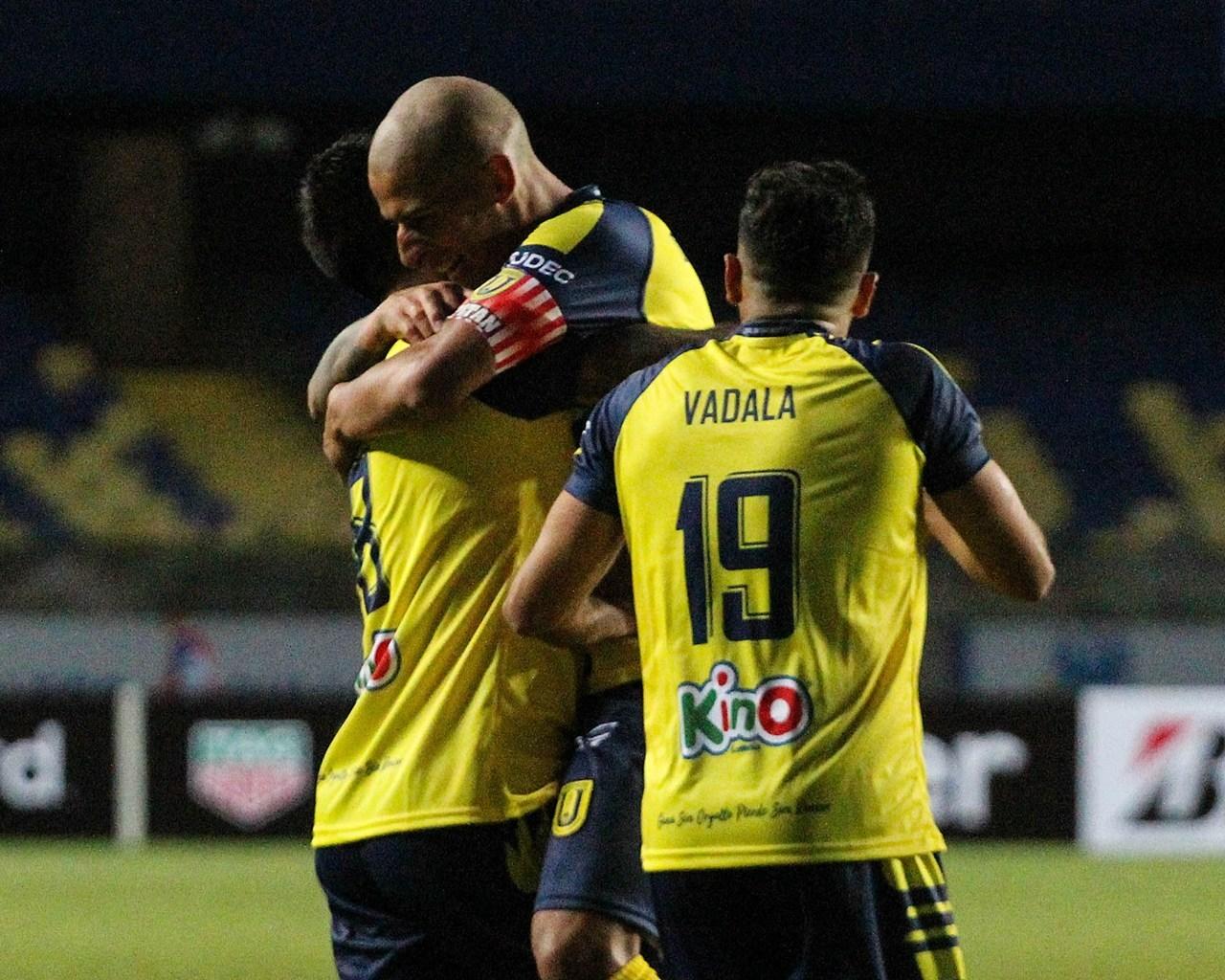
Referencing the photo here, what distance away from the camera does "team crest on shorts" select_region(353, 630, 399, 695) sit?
10.9 feet

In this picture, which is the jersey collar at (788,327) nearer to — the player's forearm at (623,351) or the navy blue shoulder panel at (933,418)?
the navy blue shoulder panel at (933,418)

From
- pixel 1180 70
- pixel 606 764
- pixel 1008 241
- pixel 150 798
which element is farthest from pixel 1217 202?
pixel 606 764

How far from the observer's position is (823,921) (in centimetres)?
274

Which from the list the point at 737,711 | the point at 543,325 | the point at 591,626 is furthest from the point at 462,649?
the point at 737,711

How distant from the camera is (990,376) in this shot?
64.7 feet

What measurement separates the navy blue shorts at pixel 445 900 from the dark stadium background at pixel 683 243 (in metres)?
8.40

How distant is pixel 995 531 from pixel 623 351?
2.34ft

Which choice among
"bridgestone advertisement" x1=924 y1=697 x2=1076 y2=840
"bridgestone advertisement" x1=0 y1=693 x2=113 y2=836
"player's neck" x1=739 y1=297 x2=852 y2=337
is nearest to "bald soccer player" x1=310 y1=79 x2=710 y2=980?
"player's neck" x1=739 y1=297 x2=852 y2=337

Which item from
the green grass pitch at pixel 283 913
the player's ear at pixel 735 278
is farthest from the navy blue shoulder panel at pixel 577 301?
the green grass pitch at pixel 283 913

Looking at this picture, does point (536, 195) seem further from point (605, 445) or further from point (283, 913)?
point (283, 913)

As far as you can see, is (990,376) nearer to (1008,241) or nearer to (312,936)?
(1008,241)

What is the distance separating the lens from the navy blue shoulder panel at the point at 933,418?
2.79 m

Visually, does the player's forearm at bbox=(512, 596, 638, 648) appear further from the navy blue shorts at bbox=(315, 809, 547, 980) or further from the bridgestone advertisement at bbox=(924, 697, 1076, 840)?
the bridgestone advertisement at bbox=(924, 697, 1076, 840)

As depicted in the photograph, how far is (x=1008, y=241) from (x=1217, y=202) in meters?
1.83
